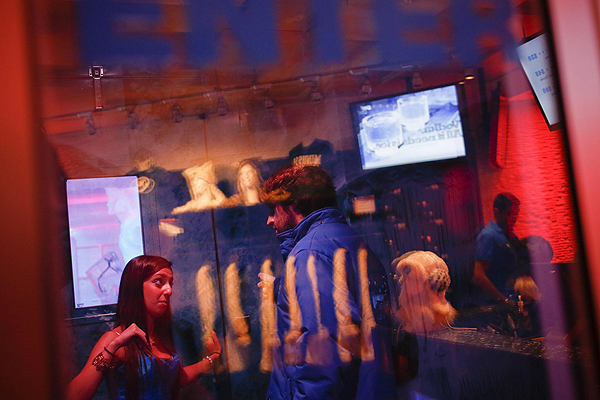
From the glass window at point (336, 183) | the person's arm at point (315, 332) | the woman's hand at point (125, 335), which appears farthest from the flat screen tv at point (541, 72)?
the woman's hand at point (125, 335)

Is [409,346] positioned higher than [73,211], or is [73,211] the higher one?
[73,211]

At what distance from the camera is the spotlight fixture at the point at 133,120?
46.3 inches

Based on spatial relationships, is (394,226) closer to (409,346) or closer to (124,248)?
(409,346)

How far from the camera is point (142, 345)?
3.66 feet

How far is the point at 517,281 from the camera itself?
5.05 feet

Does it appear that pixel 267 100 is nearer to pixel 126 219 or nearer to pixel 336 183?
pixel 336 183

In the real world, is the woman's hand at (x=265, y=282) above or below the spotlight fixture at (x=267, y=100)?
below

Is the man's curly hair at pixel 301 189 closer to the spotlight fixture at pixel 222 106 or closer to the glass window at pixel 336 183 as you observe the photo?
the glass window at pixel 336 183

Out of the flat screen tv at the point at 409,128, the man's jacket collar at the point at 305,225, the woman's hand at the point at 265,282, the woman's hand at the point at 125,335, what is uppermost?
the flat screen tv at the point at 409,128

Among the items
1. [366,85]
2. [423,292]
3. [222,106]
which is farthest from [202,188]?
[423,292]

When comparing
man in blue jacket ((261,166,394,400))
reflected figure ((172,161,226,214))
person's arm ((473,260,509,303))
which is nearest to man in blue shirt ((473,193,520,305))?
person's arm ((473,260,509,303))

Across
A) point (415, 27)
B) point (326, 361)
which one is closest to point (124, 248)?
point (326, 361)

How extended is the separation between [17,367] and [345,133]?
3.27 ft

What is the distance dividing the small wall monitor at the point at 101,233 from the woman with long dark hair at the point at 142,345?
0.03 m
